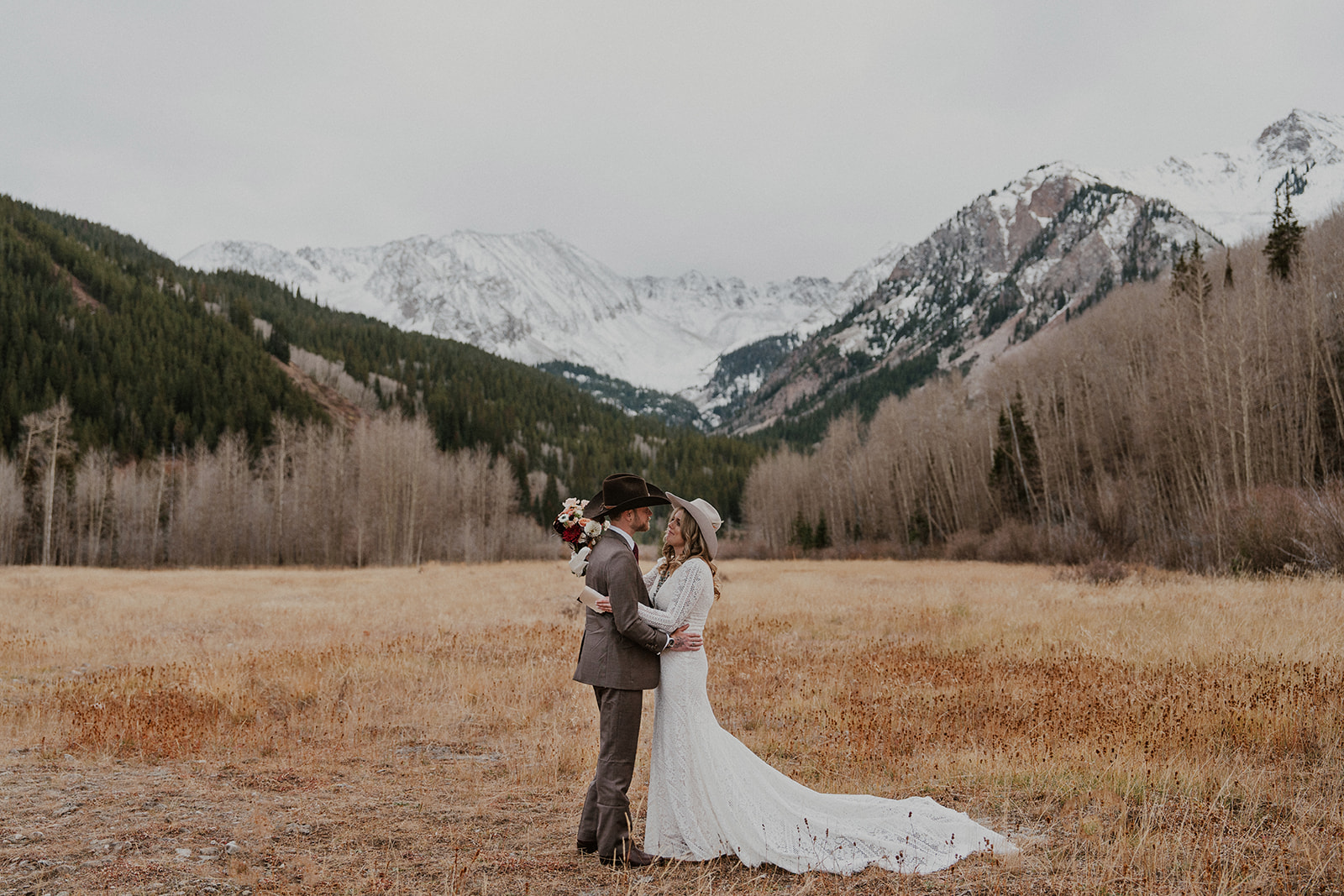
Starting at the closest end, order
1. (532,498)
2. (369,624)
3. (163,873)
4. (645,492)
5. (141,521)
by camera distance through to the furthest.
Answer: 1. (163,873)
2. (645,492)
3. (369,624)
4. (141,521)
5. (532,498)

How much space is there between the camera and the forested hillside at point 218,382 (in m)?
93.6

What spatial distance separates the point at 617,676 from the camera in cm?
575

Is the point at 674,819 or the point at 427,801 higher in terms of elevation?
the point at 674,819

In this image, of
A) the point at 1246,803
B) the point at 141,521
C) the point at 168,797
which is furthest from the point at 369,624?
the point at 141,521

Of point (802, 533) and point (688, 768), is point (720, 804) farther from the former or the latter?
point (802, 533)

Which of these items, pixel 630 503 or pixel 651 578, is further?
pixel 651 578

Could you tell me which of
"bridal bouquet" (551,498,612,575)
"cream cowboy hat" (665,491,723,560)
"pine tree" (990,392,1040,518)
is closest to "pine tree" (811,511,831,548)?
"pine tree" (990,392,1040,518)

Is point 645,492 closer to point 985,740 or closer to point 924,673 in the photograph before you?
point 985,740

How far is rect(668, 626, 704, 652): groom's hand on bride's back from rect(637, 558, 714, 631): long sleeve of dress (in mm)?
52

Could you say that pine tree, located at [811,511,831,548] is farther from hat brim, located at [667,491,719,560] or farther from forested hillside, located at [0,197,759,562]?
hat brim, located at [667,491,719,560]

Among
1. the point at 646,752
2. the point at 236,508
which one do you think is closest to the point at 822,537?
the point at 236,508

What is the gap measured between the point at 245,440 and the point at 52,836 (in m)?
101

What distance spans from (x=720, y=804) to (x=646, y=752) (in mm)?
3832

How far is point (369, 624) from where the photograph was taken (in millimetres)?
21828
